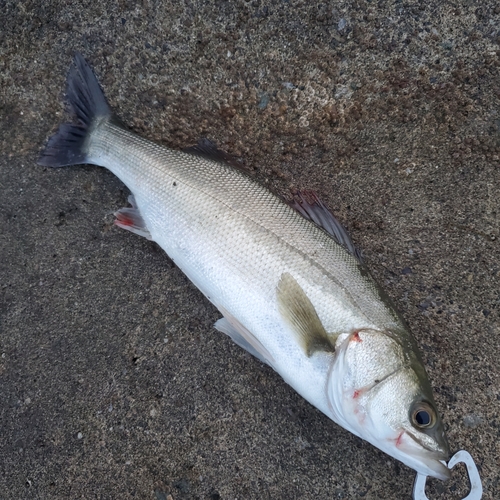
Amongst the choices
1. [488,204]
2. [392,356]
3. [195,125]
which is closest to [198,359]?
[392,356]

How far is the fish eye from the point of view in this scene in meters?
1.62

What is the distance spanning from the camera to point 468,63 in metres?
2.08

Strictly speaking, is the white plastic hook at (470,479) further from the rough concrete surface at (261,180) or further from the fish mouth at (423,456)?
the fish mouth at (423,456)

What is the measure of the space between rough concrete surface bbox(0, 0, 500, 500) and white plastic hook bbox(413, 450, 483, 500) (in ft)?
0.12

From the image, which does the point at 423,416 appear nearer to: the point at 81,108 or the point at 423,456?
the point at 423,456

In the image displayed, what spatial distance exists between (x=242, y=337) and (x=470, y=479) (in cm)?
123

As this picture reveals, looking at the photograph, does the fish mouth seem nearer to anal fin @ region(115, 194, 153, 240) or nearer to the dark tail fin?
anal fin @ region(115, 194, 153, 240)

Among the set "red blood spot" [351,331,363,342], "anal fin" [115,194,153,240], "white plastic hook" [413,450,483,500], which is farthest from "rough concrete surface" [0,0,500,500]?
"red blood spot" [351,331,363,342]

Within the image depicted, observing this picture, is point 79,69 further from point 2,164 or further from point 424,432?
point 424,432

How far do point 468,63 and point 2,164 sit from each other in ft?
8.19

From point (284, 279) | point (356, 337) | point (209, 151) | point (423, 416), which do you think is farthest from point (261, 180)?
point (423, 416)

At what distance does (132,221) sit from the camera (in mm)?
2139

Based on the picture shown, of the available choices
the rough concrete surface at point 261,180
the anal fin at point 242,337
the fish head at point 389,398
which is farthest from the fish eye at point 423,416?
the anal fin at point 242,337

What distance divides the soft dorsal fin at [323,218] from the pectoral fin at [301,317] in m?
0.33
